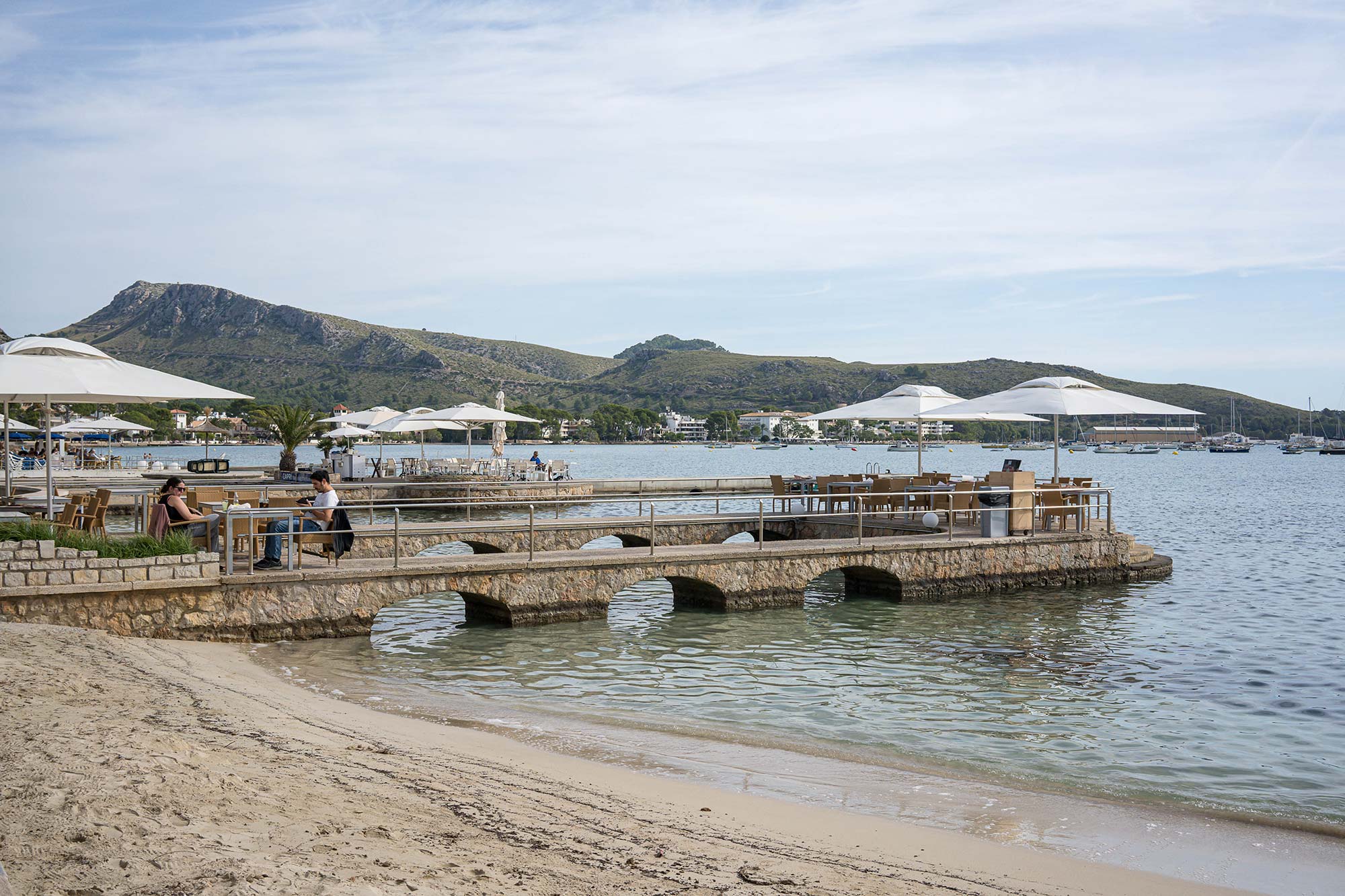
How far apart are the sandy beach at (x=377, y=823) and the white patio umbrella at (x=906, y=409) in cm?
1419

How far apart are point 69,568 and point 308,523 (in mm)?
2978

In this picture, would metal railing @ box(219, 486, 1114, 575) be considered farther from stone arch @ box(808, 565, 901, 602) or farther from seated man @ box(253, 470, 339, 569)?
seated man @ box(253, 470, 339, 569)

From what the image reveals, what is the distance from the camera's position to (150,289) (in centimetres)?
16700

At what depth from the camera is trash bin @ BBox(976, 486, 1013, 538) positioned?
17.7 meters

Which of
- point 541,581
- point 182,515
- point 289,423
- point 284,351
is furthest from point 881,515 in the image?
point 284,351

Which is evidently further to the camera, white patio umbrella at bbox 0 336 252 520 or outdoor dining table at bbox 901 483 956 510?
outdoor dining table at bbox 901 483 956 510

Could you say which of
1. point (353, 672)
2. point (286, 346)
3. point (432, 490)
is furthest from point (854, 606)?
point (286, 346)

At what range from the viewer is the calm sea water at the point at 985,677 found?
340 inches

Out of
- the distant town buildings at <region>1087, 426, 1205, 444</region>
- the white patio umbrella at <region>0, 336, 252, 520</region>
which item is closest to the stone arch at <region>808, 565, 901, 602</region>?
the white patio umbrella at <region>0, 336, 252, 520</region>

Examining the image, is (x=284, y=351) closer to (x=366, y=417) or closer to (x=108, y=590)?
(x=366, y=417)

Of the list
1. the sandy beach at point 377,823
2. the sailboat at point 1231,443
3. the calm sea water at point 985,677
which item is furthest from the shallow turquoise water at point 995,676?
the sailboat at point 1231,443

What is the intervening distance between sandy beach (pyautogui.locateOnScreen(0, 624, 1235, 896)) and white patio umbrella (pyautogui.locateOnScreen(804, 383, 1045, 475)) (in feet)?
46.6

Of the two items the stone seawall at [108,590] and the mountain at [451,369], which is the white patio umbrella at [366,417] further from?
the mountain at [451,369]

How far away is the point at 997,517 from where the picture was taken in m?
17.9
